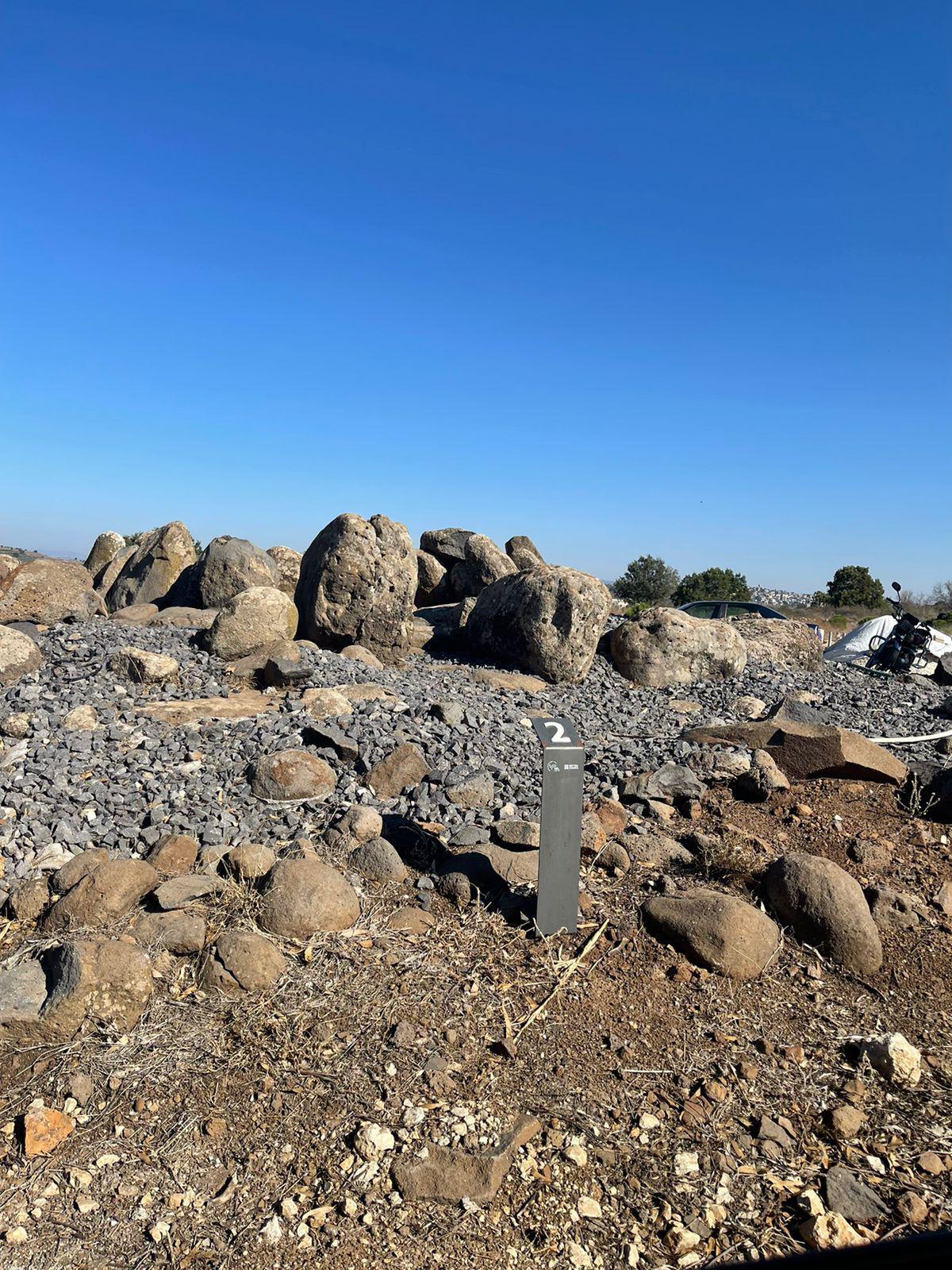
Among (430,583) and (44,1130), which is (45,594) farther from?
(430,583)

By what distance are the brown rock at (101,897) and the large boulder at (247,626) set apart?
4.24 metres

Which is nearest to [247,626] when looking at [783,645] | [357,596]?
[357,596]

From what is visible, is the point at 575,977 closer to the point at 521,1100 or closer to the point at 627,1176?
the point at 521,1100

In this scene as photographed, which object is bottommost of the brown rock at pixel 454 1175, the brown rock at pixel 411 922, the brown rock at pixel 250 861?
the brown rock at pixel 454 1175

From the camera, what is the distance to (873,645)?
14227 millimetres

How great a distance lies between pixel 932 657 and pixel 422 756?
10260 millimetres

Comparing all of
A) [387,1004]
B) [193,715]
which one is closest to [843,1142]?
[387,1004]

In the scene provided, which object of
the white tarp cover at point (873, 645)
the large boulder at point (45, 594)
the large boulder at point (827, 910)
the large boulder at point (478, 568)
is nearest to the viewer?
the large boulder at point (827, 910)

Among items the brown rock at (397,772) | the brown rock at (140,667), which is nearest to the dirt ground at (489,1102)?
the brown rock at (397,772)

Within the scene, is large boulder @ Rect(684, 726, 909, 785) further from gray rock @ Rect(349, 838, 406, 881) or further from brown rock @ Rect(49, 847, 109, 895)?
brown rock @ Rect(49, 847, 109, 895)

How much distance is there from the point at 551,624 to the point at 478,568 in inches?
195

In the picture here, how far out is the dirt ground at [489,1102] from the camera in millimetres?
2297

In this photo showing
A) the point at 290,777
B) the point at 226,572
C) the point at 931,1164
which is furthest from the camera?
the point at 226,572

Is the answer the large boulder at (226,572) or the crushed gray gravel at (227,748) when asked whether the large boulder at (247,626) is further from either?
the large boulder at (226,572)
